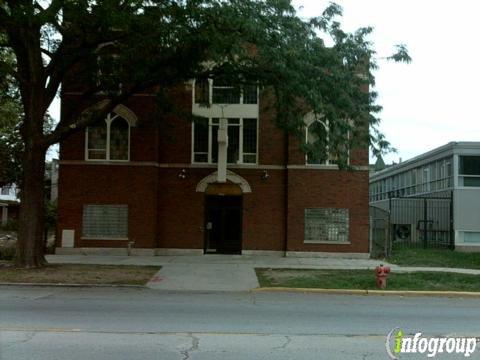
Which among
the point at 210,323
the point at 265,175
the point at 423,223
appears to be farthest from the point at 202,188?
the point at 210,323

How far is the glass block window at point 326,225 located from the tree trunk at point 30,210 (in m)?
11.3

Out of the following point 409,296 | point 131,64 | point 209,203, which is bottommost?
point 409,296

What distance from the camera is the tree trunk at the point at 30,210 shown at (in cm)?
1877

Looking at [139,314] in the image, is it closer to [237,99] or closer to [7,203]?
[237,99]

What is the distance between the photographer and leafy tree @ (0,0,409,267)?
15047 millimetres

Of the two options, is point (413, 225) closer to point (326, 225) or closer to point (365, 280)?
point (326, 225)

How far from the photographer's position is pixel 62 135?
751 inches

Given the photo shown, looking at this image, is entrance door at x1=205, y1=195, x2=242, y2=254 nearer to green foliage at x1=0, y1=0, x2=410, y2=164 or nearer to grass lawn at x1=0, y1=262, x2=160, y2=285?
grass lawn at x1=0, y1=262, x2=160, y2=285

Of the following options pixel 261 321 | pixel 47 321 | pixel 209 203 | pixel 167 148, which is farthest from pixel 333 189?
pixel 47 321

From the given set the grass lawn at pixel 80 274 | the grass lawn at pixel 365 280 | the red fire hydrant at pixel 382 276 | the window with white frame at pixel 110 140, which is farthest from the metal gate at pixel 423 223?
the grass lawn at pixel 80 274

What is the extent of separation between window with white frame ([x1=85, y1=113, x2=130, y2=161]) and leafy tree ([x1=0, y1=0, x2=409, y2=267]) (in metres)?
5.17

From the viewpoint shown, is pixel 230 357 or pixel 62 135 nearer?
pixel 230 357

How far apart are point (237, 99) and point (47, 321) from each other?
1739 centimetres

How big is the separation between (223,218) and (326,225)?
4.39 meters
